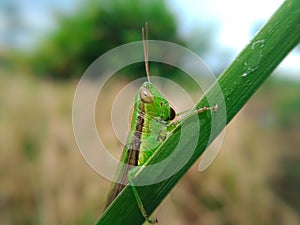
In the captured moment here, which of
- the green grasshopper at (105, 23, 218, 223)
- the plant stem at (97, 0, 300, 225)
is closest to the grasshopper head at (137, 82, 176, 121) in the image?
the green grasshopper at (105, 23, 218, 223)

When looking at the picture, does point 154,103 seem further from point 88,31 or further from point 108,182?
point 88,31

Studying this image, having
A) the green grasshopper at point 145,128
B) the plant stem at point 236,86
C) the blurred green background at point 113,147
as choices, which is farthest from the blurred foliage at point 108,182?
the plant stem at point 236,86

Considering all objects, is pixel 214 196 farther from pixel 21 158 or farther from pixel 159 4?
pixel 159 4

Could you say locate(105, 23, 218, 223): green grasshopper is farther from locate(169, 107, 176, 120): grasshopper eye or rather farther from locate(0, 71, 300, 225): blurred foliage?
locate(0, 71, 300, 225): blurred foliage

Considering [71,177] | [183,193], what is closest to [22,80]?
[71,177]

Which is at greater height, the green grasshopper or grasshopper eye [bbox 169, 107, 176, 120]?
grasshopper eye [bbox 169, 107, 176, 120]

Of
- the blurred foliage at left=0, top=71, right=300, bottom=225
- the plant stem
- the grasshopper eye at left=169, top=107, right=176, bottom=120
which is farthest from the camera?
the blurred foliage at left=0, top=71, right=300, bottom=225

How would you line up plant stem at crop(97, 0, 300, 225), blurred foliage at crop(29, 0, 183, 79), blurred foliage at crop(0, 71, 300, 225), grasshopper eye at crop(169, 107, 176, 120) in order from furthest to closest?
1. blurred foliage at crop(29, 0, 183, 79)
2. blurred foliage at crop(0, 71, 300, 225)
3. grasshopper eye at crop(169, 107, 176, 120)
4. plant stem at crop(97, 0, 300, 225)

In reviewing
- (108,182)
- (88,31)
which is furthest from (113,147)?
(88,31)
